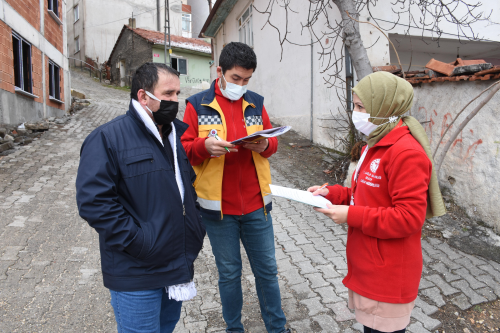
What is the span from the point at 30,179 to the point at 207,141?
17.9 ft

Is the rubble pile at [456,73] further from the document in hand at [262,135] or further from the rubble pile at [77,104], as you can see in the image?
the rubble pile at [77,104]

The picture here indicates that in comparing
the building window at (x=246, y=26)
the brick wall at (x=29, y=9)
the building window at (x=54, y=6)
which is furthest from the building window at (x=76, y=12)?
the building window at (x=246, y=26)

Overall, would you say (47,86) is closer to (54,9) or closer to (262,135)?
(54,9)

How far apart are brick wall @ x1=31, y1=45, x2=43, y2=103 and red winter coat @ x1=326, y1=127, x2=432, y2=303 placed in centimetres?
1101

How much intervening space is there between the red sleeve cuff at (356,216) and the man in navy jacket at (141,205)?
840 mm

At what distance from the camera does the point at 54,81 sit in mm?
12086

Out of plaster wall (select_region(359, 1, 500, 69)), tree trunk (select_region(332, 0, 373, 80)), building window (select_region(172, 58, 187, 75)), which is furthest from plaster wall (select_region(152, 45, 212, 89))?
tree trunk (select_region(332, 0, 373, 80))

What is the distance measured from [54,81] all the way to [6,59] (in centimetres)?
422

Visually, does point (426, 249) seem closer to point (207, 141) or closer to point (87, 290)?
point (207, 141)

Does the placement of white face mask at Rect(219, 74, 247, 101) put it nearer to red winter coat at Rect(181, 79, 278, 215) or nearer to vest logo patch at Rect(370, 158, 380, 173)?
red winter coat at Rect(181, 79, 278, 215)

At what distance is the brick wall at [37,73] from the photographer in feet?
32.5

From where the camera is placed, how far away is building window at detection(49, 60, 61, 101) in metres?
11.8

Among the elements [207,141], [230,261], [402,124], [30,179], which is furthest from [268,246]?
[30,179]

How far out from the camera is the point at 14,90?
8430 millimetres
